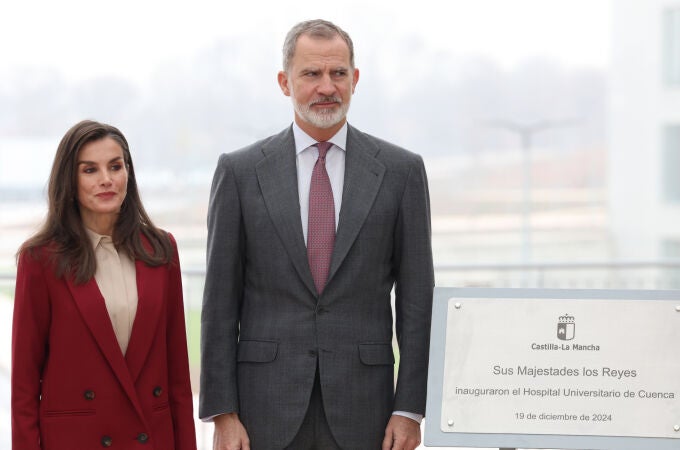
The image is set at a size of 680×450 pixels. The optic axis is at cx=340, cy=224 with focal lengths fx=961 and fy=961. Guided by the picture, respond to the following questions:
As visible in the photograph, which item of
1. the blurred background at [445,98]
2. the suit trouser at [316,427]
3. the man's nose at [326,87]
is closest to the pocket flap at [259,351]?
the suit trouser at [316,427]

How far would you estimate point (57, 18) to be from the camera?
32219 millimetres

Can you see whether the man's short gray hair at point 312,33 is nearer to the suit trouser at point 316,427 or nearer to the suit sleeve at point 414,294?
the suit sleeve at point 414,294

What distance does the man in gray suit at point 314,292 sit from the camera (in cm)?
224

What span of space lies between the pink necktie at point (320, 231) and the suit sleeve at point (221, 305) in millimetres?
171

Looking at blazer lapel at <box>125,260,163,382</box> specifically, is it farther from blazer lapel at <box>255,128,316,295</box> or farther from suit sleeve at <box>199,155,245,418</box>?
blazer lapel at <box>255,128,316,295</box>

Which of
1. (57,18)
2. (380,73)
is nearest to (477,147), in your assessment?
(380,73)

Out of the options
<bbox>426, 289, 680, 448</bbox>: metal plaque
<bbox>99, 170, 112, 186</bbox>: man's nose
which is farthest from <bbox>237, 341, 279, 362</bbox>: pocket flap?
<bbox>99, 170, 112, 186</bbox>: man's nose

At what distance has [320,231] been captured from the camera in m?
2.26

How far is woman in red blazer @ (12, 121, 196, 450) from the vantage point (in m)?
2.06

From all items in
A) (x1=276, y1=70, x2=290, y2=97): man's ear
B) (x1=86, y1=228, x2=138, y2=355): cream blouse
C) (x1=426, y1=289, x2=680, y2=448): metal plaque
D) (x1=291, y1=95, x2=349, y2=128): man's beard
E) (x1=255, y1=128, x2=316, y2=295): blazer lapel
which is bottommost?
(x1=426, y1=289, x2=680, y2=448): metal plaque

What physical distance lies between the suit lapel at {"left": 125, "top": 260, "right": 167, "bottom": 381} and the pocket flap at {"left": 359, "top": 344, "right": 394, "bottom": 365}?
48cm

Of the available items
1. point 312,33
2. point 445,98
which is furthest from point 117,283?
point 445,98

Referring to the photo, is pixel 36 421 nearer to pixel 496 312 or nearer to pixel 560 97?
pixel 496 312

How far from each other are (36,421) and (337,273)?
2.42 ft
